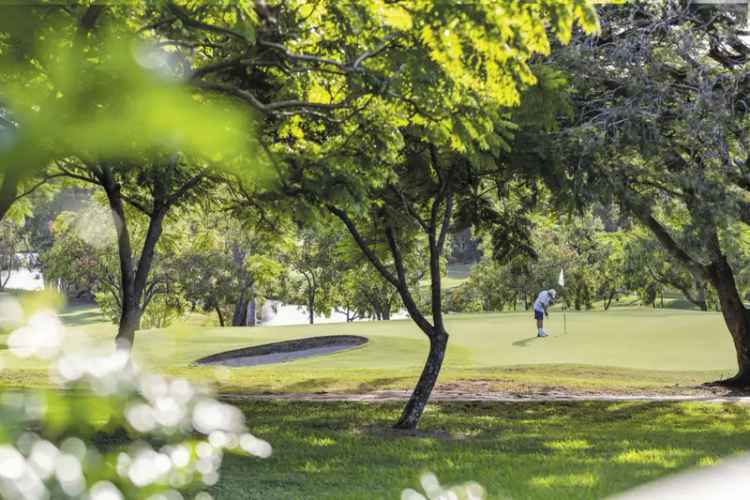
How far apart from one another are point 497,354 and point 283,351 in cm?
728

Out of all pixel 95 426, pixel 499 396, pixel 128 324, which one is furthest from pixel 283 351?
pixel 95 426

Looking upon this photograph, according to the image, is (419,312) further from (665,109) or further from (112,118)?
(112,118)

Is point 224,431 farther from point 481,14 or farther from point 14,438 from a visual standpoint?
point 481,14

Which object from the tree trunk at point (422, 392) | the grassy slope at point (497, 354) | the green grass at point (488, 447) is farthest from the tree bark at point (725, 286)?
the tree trunk at point (422, 392)

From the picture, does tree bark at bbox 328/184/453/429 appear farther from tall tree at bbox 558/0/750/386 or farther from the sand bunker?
the sand bunker

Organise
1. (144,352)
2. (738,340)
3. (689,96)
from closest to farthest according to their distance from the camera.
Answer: (689,96)
(738,340)
(144,352)

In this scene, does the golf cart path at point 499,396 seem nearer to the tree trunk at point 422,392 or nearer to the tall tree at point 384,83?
the tree trunk at point 422,392

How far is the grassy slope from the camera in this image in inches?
784

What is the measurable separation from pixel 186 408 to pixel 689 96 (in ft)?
46.6

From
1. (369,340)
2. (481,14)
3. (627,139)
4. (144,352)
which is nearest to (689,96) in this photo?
(627,139)

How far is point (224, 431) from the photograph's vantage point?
1.02 m

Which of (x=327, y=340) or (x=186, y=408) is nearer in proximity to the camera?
(x=186, y=408)

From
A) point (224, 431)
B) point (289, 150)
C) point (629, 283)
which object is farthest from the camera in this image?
point (629, 283)

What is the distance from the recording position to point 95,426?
103cm
